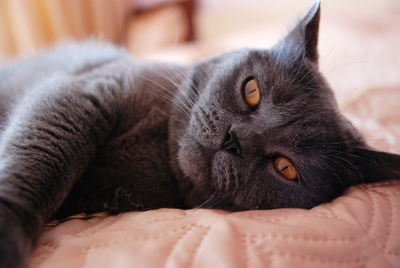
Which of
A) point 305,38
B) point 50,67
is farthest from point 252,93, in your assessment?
point 50,67

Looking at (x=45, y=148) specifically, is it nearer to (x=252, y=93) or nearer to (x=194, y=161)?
(x=194, y=161)

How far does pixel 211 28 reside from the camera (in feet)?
9.93

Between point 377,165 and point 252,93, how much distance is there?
1.23ft

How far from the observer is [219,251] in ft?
1.93

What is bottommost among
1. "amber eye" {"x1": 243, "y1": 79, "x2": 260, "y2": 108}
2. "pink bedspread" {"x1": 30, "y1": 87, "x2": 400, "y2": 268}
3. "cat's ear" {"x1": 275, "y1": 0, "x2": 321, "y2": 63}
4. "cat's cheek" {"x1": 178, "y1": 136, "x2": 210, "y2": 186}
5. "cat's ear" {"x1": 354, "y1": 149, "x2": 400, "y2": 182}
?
"pink bedspread" {"x1": 30, "y1": 87, "x2": 400, "y2": 268}

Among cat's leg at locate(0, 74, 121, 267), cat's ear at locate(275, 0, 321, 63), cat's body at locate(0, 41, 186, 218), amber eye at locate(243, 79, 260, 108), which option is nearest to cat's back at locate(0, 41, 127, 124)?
cat's body at locate(0, 41, 186, 218)

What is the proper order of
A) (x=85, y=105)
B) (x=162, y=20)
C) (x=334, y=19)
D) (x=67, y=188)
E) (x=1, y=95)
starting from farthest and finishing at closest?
(x=162, y=20)
(x=334, y=19)
(x=1, y=95)
(x=85, y=105)
(x=67, y=188)

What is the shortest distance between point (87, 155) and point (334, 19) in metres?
1.89

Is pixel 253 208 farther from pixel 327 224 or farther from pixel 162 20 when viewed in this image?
pixel 162 20

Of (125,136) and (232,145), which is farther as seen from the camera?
(125,136)

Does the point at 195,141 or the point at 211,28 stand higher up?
the point at 211,28

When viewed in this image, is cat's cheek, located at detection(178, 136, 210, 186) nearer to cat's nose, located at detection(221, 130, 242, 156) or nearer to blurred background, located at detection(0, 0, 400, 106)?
cat's nose, located at detection(221, 130, 242, 156)

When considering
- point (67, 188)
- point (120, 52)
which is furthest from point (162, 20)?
point (67, 188)

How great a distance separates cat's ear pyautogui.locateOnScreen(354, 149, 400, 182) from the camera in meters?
0.86
